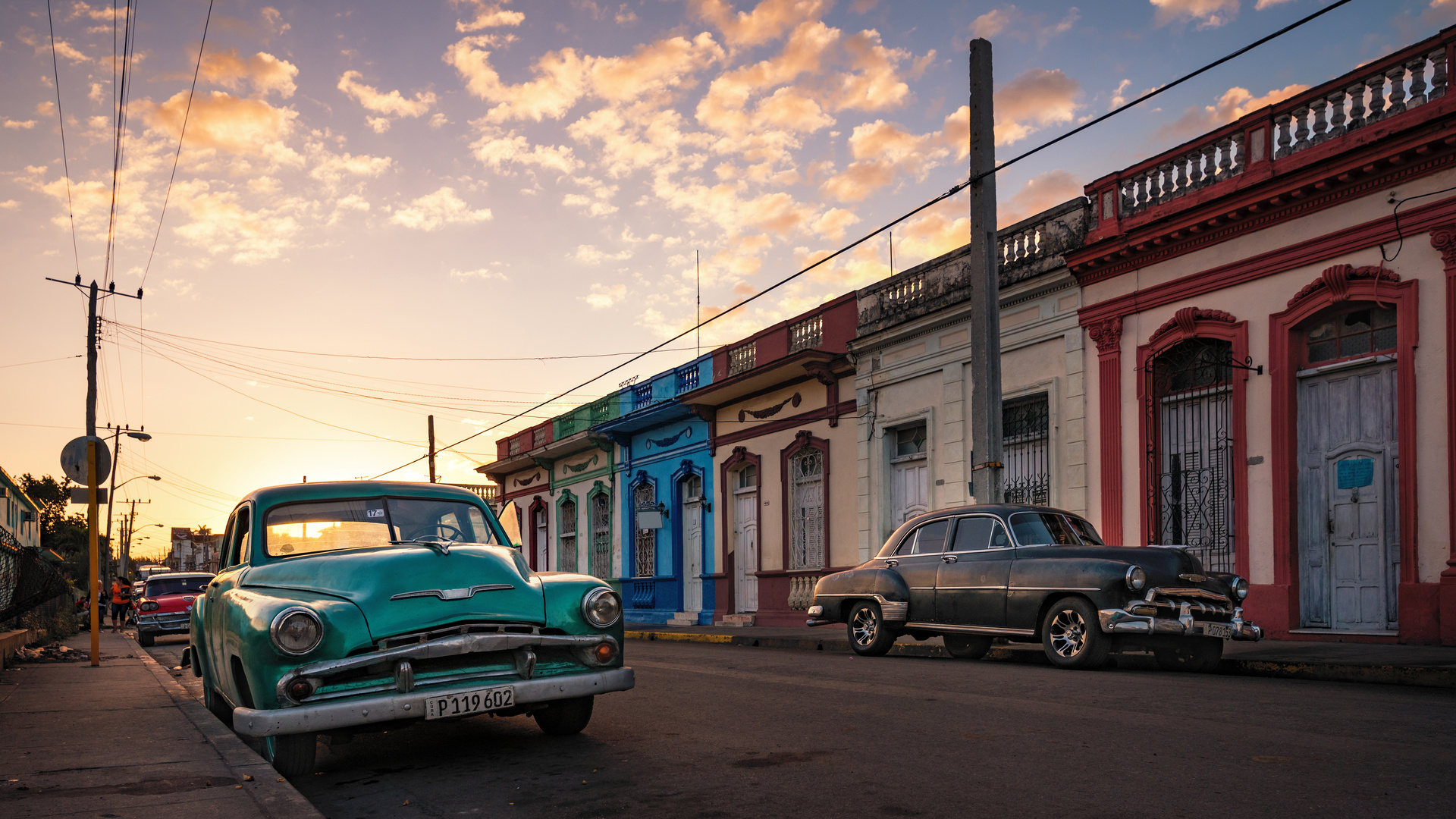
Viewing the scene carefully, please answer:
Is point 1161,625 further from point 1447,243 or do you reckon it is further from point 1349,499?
point 1447,243

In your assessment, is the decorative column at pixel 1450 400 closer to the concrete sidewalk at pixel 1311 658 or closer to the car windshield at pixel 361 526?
the concrete sidewalk at pixel 1311 658

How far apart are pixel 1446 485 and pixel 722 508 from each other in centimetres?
1600

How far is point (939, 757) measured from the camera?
5.53 metres

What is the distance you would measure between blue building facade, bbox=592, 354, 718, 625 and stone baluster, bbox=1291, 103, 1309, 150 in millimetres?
15369

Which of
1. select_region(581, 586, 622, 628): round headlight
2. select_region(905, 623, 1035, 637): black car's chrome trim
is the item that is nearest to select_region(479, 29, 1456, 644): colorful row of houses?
select_region(905, 623, 1035, 637): black car's chrome trim

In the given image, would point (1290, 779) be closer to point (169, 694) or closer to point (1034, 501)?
point (169, 694)

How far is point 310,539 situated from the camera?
6621mm

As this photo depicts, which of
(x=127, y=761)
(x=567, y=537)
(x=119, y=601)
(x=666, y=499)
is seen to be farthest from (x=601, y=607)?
(x=119, y=601)

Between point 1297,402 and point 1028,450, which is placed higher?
point 1297,402

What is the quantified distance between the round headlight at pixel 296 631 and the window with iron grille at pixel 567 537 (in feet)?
99.1

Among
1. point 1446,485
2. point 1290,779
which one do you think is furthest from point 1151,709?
point 1446,485

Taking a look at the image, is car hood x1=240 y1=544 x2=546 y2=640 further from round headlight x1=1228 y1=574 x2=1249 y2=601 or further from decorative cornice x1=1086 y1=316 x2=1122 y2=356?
decorative cornice x1=1086 y1=316 x2=1122 y2=356

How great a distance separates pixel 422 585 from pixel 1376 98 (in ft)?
39.9

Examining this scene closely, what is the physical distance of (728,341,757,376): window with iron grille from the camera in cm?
2510
